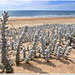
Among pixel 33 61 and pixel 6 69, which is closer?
pixel 6 69

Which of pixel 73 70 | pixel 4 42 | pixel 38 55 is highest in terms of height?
pixel 4 42

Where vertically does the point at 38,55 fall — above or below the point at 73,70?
above

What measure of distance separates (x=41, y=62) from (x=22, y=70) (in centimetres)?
82

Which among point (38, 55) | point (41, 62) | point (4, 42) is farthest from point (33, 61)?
point (4, 42)

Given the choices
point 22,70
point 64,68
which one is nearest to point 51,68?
point 64,68

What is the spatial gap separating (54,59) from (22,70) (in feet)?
4.46

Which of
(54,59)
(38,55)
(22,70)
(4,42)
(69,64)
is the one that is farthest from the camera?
(38,55)

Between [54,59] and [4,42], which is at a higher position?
[4,42]

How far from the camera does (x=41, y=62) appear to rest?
352cm

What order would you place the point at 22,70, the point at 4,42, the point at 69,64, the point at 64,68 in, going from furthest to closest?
the point at 69,64, the point at 64,68, the point at 22,70, the point at 4,42

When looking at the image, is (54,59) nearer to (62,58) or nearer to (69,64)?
(62,58)

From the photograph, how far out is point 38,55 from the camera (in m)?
4.08

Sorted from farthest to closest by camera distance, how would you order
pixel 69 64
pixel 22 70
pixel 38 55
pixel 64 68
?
pixel 38 55 → pixel 69 64 → pixel 64 68 → pixel 22 70

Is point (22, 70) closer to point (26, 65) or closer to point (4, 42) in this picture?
point (26, 65)
